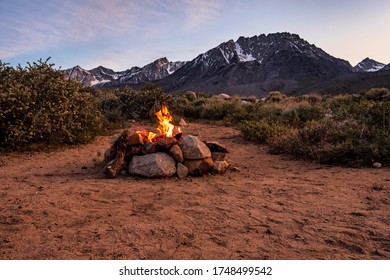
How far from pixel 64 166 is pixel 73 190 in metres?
2.36

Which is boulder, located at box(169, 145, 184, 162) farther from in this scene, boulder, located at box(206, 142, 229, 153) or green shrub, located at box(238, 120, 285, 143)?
green shrub, located at box(238, 120, 285, 143)

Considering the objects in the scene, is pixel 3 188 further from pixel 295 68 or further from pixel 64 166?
pixel 295 68

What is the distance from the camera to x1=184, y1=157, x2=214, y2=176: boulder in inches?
264

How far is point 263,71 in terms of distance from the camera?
13738cm

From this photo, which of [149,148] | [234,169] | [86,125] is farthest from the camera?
[86,125]

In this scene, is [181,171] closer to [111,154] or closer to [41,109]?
[111,154]

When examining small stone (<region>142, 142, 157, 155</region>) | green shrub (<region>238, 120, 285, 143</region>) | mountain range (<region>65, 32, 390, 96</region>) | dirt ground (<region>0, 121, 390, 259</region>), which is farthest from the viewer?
mountain range (<region>65, 32, 390, 96</region>)

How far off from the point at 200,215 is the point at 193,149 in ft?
7.49

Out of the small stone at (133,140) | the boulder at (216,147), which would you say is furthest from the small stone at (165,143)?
the boulder at (216,147)

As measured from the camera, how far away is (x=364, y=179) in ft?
20.6

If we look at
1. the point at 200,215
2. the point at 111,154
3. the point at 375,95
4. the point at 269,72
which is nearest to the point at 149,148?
the point at 111,154

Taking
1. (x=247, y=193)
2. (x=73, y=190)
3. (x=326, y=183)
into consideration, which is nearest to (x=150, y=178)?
(x=73, y=190)

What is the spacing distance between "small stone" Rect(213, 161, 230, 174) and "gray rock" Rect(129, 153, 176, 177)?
33.7 inches

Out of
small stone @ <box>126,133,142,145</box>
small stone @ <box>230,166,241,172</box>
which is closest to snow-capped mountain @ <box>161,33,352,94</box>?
small stone @ <box>230,166,241,172</box>
